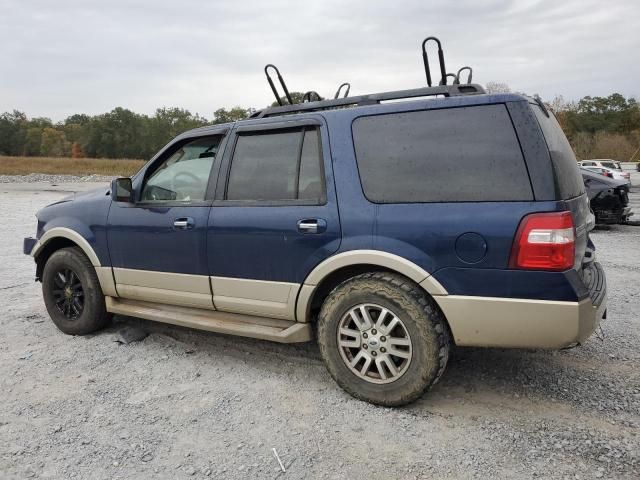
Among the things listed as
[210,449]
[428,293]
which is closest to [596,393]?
[428,293]

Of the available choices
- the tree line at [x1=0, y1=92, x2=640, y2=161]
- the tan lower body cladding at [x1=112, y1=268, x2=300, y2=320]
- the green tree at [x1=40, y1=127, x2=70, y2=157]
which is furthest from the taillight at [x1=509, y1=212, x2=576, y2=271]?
the green tree at [x1=40, y1=127, x2=70, y2=157]

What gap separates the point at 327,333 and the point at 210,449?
0.99 m

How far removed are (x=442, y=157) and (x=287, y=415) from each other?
5.95 feet

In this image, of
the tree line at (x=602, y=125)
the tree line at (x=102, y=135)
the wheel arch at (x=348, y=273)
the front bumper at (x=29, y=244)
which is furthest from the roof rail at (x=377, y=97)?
the tree line at (x=102, y=135)

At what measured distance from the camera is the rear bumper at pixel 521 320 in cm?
267

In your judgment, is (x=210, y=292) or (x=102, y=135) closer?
(x=210, y=292)

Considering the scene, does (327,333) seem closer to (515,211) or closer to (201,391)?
(201,391)

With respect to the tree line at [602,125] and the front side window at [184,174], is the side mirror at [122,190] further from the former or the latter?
the tree line at [602,125]

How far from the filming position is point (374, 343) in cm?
311

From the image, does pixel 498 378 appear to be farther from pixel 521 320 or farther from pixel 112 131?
pixel 112 131

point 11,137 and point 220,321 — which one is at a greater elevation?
point 11,137

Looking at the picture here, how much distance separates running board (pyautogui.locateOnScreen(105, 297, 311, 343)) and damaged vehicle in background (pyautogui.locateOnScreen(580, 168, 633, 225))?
881 centimetres

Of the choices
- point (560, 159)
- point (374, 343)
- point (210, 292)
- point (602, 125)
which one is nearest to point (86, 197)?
point (210, 292)

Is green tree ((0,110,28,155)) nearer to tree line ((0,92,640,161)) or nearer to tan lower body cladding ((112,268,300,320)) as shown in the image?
tree line ((0,92,640,161))
